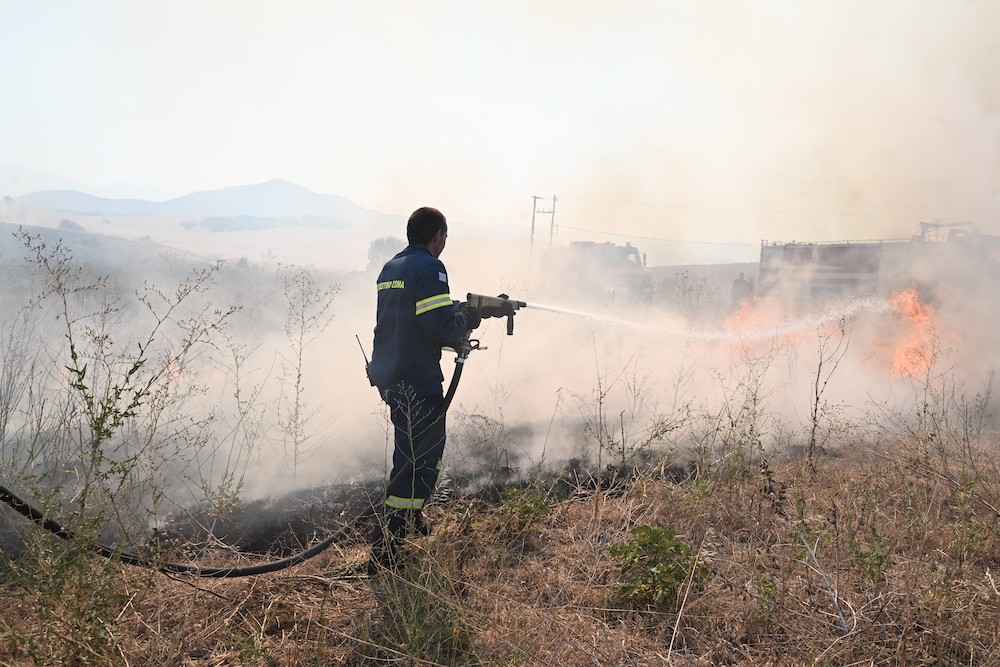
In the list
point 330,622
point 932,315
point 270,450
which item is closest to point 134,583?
point 330,622

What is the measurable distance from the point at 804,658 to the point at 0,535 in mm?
4046

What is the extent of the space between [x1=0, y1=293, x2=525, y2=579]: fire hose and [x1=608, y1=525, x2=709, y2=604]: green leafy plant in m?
1.14

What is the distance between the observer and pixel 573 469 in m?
4.68

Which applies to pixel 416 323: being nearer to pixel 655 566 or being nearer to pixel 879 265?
pixel 655 566

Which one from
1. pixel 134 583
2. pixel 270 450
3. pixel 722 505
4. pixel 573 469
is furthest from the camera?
pixel 270 450

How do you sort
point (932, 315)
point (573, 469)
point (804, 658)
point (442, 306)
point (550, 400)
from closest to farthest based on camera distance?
point (804, 658) → point (442, 306) → point (573, 469) → point (550, 400) → point (932, 315)

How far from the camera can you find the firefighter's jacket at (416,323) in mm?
3209

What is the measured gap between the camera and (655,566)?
2826 millimetres

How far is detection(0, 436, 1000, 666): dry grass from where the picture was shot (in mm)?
2322

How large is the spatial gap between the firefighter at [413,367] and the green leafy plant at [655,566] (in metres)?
1.06

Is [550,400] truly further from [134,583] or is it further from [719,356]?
[134,583]

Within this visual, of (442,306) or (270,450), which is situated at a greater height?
(442,306)

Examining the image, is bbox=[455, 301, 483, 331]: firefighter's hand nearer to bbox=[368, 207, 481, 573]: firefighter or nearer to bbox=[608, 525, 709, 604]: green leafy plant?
bbox=[368, 207, 481, 573]: firefighter

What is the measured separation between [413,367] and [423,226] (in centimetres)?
80
